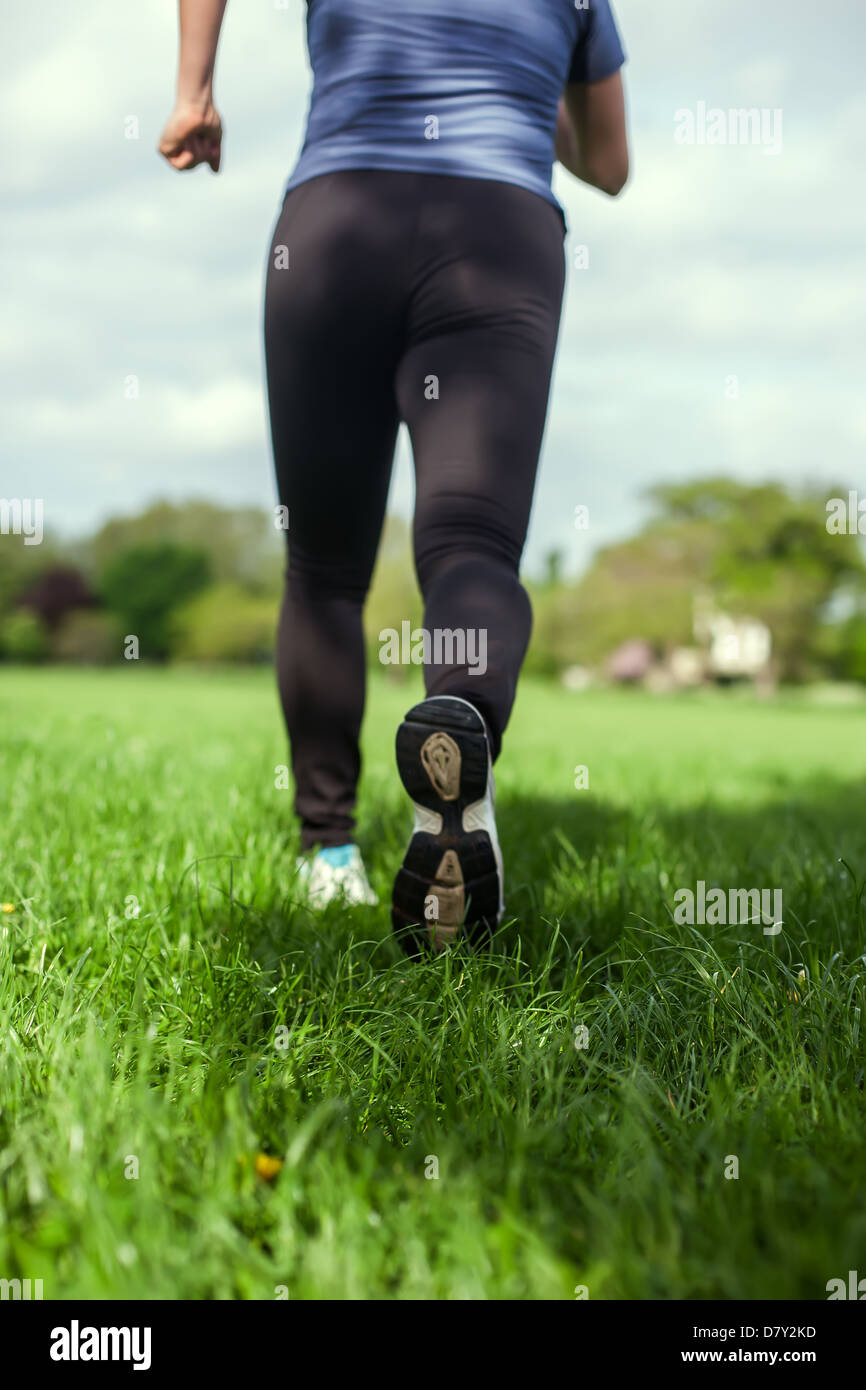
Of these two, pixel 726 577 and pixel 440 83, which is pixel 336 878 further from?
pixel 726 577

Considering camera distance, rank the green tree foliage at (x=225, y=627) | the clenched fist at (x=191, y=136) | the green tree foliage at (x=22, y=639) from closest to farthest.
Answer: the clenched fist at (x=191, y=136) → the green tree foliage at (x=22, y=639) → the green tree foliage at (x=225, y=627)

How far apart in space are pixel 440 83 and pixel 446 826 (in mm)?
1290

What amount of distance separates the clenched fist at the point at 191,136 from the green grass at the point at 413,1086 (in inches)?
53.1

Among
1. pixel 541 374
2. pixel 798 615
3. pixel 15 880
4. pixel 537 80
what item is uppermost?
pixel 798 615

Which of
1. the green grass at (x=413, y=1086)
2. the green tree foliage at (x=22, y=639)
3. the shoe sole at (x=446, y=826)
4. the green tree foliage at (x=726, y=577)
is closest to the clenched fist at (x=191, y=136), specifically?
the shoe sole at (x=446, y=826)

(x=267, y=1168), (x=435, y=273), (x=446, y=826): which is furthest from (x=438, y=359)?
(x=267, y=1168)

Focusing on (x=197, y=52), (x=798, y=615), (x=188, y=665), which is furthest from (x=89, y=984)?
(x=188, y=665)

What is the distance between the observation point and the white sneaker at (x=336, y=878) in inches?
78.5

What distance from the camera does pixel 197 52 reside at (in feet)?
6.26

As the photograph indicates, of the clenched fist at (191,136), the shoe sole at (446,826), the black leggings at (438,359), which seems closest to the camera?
the shoe sole at (446,826)

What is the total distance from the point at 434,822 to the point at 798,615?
1639 inches

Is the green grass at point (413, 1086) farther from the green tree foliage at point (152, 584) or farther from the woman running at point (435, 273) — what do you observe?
the green tree foliage at point (152, 584)

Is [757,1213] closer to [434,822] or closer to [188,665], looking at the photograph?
[434,822]

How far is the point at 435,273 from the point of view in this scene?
5.96 feet
